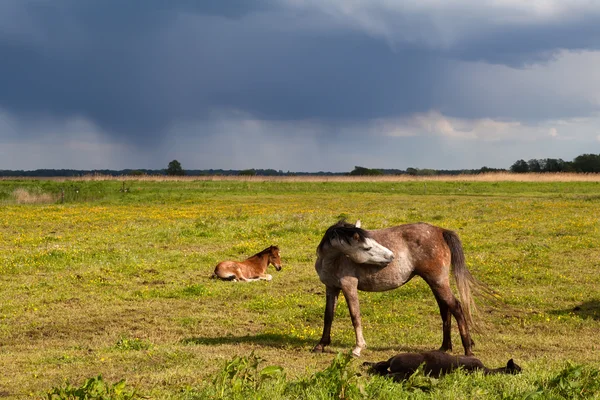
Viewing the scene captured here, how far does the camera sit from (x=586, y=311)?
43.5ft

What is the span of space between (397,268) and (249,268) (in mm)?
8045

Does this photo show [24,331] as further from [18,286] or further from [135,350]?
[18,286]

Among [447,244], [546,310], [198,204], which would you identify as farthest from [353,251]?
[198,204]

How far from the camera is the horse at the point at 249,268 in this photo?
17.1m

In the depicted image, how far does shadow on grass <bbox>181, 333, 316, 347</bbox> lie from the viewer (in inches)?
422

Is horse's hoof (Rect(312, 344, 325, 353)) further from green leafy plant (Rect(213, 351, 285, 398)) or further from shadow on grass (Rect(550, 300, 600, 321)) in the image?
shadow on grass (Rect(550, 300, 600, 321))

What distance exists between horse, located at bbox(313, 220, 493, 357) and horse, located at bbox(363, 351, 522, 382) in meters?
1.81

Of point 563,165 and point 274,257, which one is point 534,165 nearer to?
point 563,165

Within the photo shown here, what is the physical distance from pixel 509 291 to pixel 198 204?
32457 mm

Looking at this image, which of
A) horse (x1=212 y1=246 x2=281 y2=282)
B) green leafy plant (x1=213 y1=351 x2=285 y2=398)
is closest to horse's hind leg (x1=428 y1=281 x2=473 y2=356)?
green leafy plant (x1=213 y1=351 x2=285 y2=398)

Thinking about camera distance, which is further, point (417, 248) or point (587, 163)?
point (587, 163)

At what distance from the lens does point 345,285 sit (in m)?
9.85

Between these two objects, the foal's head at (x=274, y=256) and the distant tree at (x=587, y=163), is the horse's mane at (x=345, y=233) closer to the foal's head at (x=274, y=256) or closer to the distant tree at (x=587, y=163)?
the foal's head at (x=274, y=256)

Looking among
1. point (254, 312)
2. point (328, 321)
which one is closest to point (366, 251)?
point (328, 321)
